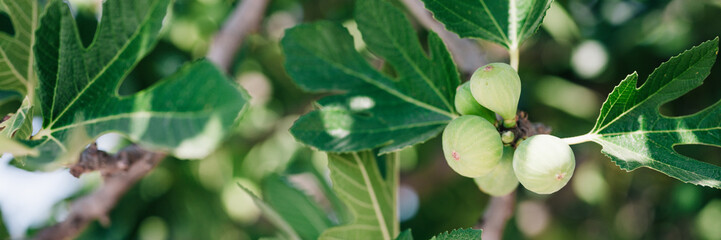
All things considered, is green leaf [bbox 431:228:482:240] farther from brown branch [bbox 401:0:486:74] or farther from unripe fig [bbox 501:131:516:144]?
brown branch [bbox 401:0:486:74]

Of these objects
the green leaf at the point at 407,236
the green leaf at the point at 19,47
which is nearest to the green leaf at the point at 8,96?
the green leaf at the point at 19,47

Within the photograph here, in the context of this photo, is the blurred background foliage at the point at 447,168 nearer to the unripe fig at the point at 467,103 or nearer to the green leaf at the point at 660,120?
the unripe fig at the point at 467,103

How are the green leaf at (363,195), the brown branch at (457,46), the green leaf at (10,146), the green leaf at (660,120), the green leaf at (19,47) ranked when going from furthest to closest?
the brown branch at (457,46) → the green leaf at (363,195) → the green leaf at (19,47) → the green leaf at (660,120) → the green leaf at (10,146)

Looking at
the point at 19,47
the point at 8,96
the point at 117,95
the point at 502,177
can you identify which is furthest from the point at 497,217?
the point at 8,96

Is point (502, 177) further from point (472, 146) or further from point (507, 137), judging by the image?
point (472, 146)

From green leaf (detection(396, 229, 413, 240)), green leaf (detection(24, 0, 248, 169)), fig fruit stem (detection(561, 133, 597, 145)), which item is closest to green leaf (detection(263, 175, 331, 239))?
green leaf (detection(396, 229, 413, 240))

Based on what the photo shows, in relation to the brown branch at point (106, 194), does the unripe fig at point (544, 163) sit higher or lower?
higher

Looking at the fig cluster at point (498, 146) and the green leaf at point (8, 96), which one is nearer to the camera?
the fig cluster at point (498, 146)
